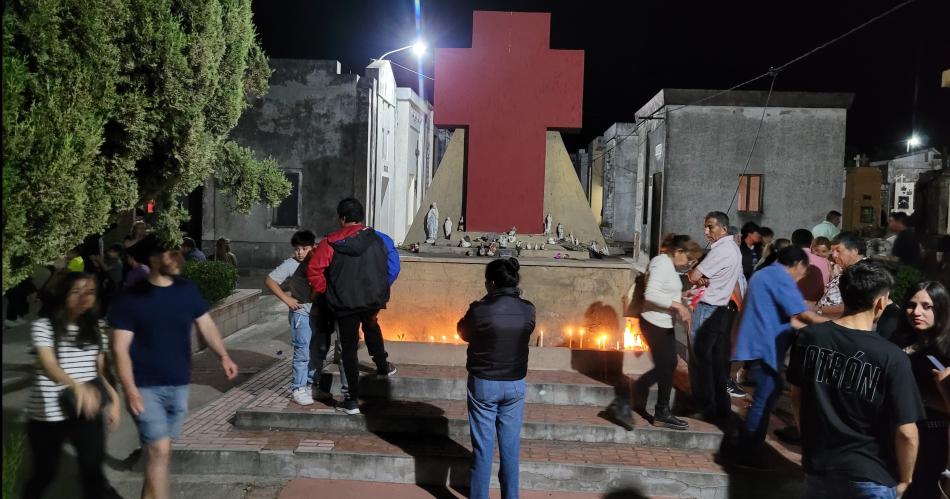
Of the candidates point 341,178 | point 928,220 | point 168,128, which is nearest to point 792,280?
point 168,128

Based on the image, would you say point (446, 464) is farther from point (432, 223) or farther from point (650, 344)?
point (432, 223)

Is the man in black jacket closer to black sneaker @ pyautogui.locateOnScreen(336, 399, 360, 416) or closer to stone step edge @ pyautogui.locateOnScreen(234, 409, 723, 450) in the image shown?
black sneaker @ pyautogui.locateOnScreen(336, 399, 360, 416)

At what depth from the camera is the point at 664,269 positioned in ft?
18.8

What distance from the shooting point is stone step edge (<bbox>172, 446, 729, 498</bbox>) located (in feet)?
17.8

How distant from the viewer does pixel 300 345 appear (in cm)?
651

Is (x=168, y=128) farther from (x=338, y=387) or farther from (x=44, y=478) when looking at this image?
(x=44, y=478)

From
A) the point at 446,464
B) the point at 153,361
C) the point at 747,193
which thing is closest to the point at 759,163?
the point at 747,193

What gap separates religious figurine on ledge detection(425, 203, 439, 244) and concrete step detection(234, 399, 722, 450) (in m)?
5.40

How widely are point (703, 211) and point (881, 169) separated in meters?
23.1

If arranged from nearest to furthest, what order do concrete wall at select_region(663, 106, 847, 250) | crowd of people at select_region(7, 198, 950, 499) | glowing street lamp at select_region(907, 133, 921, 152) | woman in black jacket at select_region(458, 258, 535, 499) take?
crowd of people at select_region(7, 198, 950, 499) → woman in black jacket at select_region(458, 258, 535, 499) → concrete wall at select_region(663, 106, 847, 250) → glowing street lamp at select_region(907, 133, 921, 152)

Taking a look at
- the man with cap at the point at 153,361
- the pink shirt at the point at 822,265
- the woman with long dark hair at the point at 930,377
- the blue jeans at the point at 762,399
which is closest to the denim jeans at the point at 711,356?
the blue jeans at the point at 762,399

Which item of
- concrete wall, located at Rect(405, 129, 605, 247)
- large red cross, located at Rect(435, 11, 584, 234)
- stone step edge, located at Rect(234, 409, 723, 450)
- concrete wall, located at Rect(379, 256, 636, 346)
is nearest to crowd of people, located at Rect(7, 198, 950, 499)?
stone step edge, located at Rect(234, 409, 723, 450)

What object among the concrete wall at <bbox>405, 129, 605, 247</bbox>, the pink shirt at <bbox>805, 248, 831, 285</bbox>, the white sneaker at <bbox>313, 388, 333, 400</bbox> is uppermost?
the concrete wall at <bbox>405, 129, 605, 247</bbox>

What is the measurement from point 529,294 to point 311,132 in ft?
46.6
